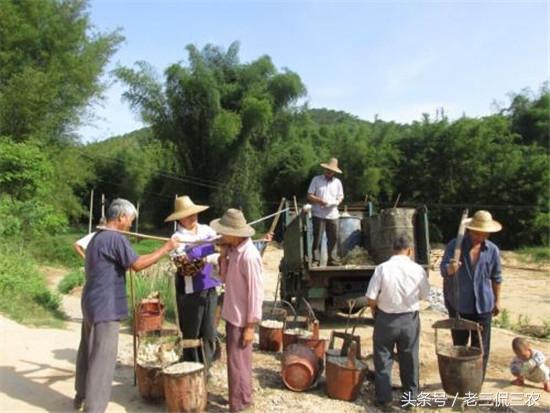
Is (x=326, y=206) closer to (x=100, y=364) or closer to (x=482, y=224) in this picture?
(x=482, y=224)

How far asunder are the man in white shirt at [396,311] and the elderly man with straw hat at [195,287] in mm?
1333

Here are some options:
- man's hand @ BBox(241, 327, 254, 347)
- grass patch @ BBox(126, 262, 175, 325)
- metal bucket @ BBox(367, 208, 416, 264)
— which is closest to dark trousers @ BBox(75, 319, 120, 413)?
man's hand @ BBox(241, 327, 254, 347)

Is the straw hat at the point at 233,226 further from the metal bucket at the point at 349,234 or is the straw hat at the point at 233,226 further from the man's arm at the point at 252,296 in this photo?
the metal bucket at the point at 349,234

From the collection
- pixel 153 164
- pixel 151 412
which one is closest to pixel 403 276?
pixel 151 412

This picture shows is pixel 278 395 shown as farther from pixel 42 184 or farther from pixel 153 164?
pixel 153 164

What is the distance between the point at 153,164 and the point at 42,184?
18.6 meters

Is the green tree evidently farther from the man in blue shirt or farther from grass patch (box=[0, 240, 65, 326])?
the man in blue shirt

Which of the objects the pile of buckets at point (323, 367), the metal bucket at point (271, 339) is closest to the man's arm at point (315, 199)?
the metal bucket at point (271, 339)

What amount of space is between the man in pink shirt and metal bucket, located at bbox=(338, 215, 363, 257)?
4.05m

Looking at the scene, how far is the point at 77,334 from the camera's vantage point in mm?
6477

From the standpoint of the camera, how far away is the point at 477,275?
495 centimetres

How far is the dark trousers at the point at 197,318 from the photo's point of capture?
4.61 metres

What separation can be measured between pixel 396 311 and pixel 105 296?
2283mm

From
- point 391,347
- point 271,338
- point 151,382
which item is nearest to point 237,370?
point 151,382
